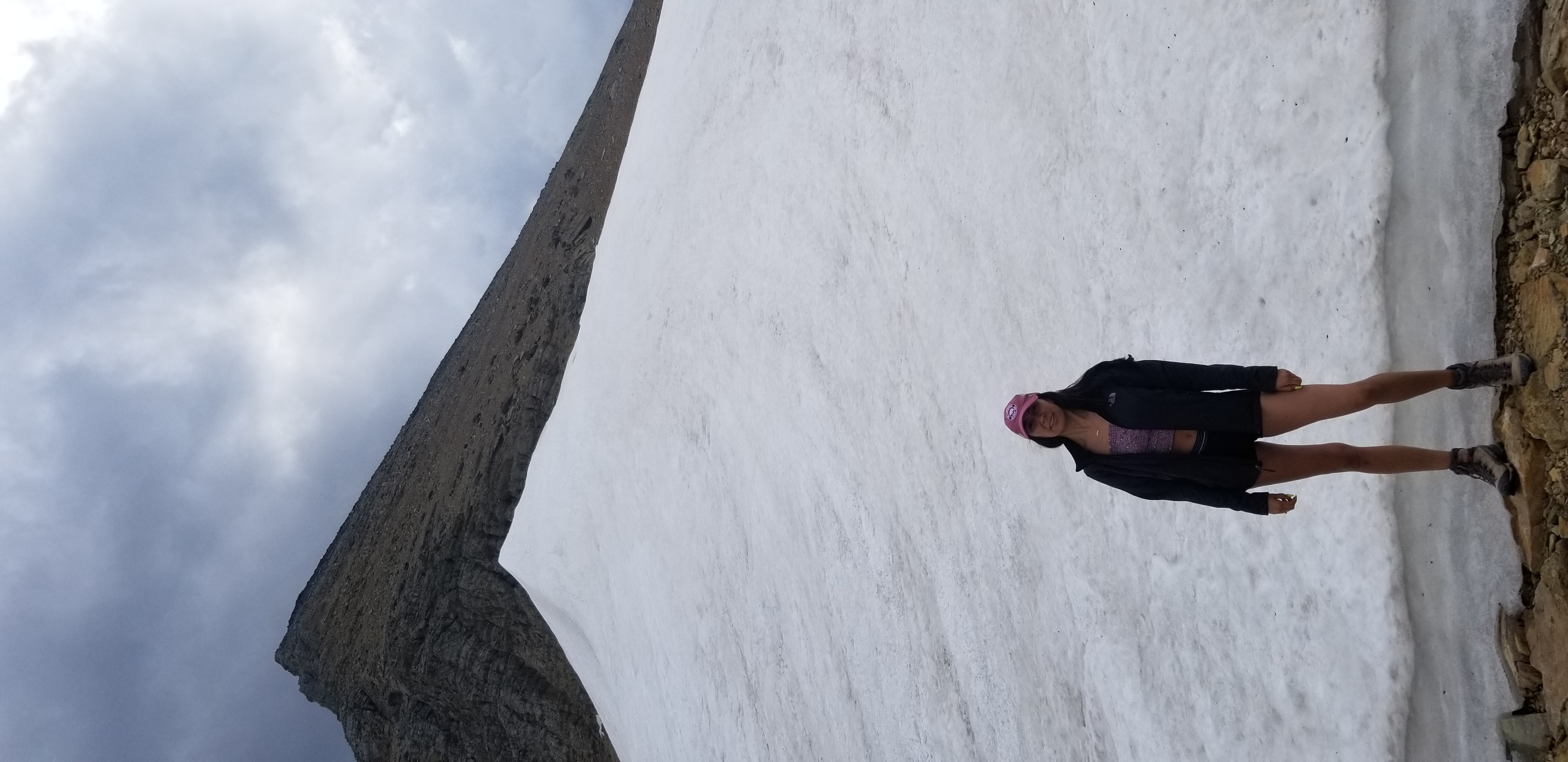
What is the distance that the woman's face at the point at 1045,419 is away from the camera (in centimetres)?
281

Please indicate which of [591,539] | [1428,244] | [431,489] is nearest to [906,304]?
[1428,244]

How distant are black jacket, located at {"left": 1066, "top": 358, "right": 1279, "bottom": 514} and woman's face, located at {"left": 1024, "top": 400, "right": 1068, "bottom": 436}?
0.10m

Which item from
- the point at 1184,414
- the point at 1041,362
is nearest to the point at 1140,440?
the point at 1184,414

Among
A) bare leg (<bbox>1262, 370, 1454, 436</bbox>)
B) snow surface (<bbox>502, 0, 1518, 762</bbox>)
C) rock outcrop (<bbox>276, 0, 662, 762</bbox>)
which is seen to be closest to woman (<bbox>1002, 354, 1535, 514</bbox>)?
bare leg (<bbox>1262, 370, 1454, 436</bbox>)

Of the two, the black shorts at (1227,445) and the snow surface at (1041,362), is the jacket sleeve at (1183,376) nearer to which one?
the black shorts at (1227,445)

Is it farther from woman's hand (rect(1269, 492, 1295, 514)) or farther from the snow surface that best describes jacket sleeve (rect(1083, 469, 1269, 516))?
the snow surface

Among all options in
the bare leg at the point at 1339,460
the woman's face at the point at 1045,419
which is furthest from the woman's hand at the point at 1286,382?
the woman's face at the point at 1045,419

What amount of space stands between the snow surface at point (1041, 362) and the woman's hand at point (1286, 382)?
342mm

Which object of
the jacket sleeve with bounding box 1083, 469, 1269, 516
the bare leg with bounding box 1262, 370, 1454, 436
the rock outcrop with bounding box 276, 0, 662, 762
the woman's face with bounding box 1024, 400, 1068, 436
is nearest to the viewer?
the bare leg with bounding box 1262, 370, 1454, 436

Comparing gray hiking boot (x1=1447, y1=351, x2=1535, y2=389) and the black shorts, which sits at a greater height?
gray hiking boot (x1=1447, y1=351, x2=1535, y2=389)

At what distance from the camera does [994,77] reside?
4.42 metres

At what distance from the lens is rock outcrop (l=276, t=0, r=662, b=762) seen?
1099cm

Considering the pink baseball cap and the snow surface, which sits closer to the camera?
the snow surface

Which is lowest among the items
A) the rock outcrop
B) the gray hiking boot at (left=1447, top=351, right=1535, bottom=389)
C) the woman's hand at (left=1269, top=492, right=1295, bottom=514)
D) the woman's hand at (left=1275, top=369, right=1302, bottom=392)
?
the woman's hand at (left=1269, top=492, right=1295, bottom=514)
